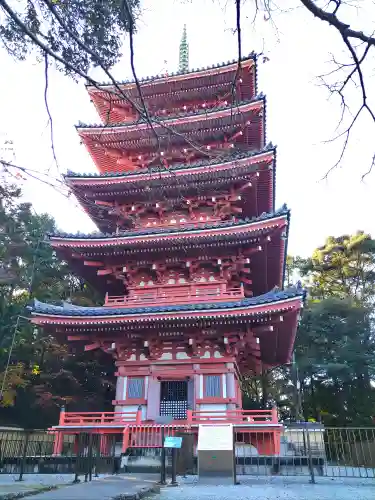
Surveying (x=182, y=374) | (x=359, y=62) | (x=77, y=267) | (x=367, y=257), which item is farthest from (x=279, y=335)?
(x=367, y=257)

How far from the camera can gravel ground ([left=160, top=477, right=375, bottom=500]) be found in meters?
6.24

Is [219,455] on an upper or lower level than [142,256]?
lower

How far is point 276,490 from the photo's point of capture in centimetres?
732

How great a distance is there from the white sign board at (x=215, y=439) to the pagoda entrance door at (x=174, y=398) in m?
3.88

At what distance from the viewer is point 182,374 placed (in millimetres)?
12586

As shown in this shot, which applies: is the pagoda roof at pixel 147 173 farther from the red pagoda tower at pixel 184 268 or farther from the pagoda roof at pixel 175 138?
the pagoda roof at pixel 175 138

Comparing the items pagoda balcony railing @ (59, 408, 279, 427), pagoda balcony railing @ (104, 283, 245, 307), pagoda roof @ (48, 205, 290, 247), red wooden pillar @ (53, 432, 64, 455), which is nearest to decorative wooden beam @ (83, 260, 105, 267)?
pagoda roof @ (48, 205, 290, 247)

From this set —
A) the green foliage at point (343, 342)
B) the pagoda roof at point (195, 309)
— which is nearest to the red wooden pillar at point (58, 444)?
the pagoda roof at point (195, 309)

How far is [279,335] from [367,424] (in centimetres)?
1463

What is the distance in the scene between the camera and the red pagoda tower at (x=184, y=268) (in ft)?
39.5

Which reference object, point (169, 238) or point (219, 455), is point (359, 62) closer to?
point (219, 455)

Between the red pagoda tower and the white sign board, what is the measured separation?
2.58m

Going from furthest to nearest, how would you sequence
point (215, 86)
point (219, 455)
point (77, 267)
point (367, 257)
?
point (367, 257), point (215, 86), point (77, 267), point (219, 455)

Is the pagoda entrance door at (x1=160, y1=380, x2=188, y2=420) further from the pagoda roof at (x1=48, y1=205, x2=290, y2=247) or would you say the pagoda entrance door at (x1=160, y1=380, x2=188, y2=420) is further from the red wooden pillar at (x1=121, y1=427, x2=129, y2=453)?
the pagoda roof at (x1=48, y1=205, x2=290, y2=247)
